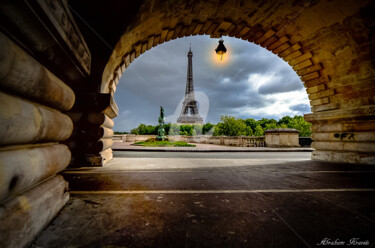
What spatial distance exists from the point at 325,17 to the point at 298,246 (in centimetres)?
500

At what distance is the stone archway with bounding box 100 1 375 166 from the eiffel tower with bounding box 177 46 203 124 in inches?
2221

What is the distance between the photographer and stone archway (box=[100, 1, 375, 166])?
11.6 feet

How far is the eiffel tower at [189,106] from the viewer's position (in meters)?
60.0

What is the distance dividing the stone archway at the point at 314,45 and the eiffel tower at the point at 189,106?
185 feet

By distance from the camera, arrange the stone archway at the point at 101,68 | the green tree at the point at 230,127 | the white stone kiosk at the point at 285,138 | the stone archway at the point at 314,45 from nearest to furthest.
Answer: the stone archway at the point at 101,68 < the stone archway at the point at 314,45 < the white stone kiosk at the point at 285,138 < the green tree at the point at 230,127

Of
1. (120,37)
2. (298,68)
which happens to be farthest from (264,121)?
(120,37)

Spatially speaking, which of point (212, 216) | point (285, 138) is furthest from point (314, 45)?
point (285, 138)

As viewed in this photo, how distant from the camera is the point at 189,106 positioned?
67.9m

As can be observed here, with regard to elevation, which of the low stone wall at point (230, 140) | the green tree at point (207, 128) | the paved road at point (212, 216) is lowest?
the low stone wall at point (230, 140)

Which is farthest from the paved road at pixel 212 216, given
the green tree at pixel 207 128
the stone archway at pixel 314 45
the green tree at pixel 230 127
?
the green tree at pixel 207 128

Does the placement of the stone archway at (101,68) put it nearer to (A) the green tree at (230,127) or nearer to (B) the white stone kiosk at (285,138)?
(B) the white stone kiosk at (285,138)

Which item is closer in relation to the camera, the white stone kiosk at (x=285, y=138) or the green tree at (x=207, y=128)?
the white stone kiosk at (x=285, y=138)

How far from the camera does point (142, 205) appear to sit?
168 cm
